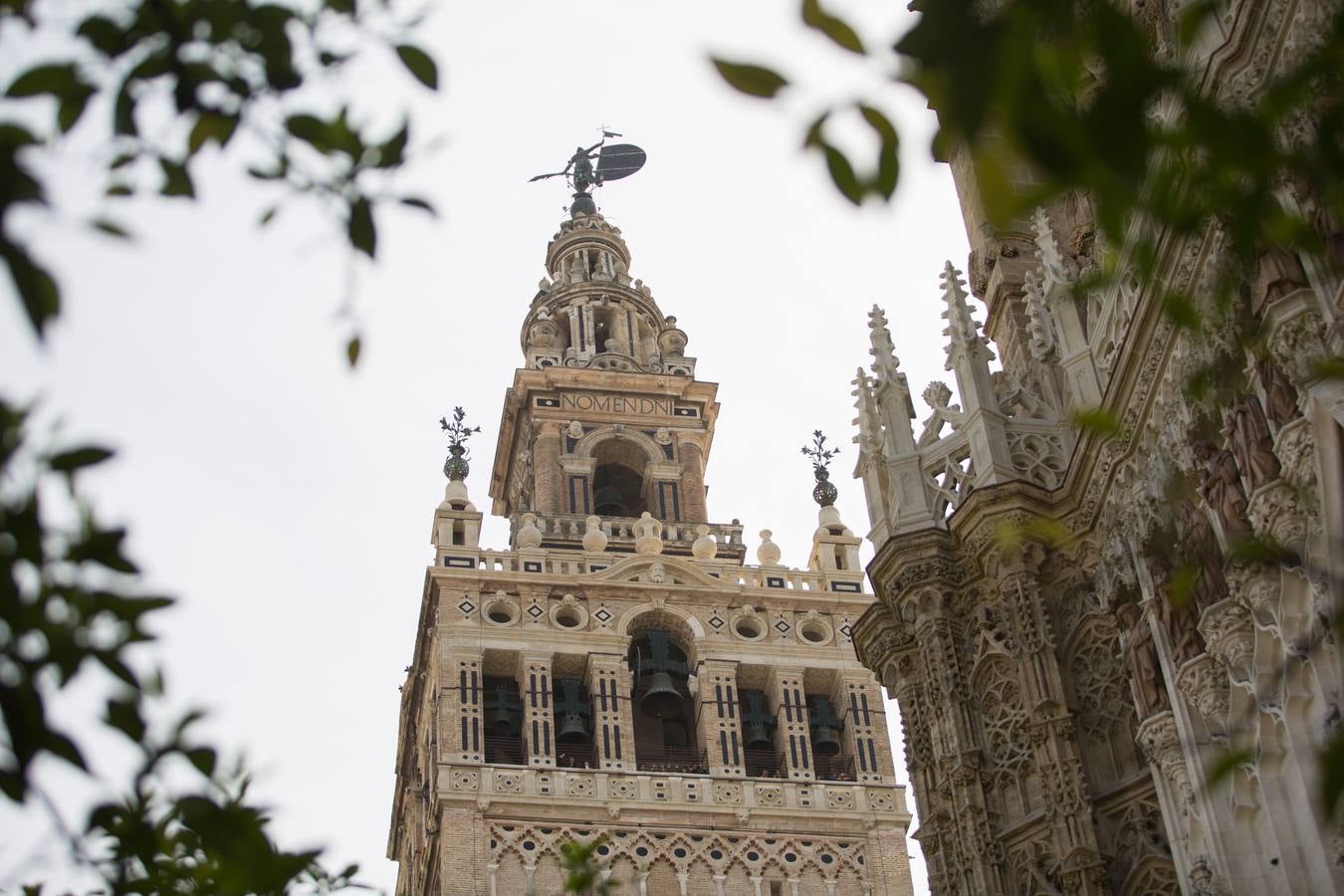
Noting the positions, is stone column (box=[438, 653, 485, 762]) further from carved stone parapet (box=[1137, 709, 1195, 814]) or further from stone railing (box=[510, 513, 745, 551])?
carved stone parapet (box=[1137, 709, 1195, 814])

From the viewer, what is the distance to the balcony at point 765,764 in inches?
1736

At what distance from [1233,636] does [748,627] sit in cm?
3329

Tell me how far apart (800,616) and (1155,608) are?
3224 cm

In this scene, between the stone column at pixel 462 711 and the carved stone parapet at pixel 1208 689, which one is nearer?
the carved stone parapet at pixel 1208 689

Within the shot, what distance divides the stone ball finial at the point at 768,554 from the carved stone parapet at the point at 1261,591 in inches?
1378

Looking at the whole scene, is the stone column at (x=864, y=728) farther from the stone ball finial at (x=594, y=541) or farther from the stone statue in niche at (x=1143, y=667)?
the stone statue in niche at (x=1143, y=667)

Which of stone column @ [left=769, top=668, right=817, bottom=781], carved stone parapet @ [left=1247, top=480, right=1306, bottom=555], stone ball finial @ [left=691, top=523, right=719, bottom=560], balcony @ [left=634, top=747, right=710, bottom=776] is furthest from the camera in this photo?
stone ball finial @ [left=691, top=523, right=719, bottom=560]

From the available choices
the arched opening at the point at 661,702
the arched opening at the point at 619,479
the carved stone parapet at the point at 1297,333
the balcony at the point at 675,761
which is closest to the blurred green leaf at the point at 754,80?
the carved stone parapet at the point at 1297,333

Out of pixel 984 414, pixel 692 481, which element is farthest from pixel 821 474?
pixel 984 414

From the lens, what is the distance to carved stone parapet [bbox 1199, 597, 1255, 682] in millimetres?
12641

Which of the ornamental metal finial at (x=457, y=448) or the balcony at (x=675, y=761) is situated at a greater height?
the ornamental metal finial at (x=457, y=448)

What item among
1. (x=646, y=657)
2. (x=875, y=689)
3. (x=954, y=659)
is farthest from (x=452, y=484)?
(x=954, y=659)

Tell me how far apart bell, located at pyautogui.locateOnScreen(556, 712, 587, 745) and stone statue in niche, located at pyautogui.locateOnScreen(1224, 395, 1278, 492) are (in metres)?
31.3

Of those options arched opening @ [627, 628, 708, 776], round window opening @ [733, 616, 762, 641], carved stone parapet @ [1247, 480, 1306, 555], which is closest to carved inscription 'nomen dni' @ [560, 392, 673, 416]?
round window opening @ [733, 616, 762, 641]
